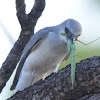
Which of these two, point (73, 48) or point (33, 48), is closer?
point (73, 48)

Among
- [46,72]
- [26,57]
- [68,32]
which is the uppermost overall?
[68,32]

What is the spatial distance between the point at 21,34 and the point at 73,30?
1109mm

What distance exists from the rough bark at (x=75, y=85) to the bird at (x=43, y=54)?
1.43m

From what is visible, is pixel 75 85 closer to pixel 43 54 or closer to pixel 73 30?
pixel 73 30

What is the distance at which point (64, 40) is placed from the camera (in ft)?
17.4

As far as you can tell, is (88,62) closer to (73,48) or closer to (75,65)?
(75,65)

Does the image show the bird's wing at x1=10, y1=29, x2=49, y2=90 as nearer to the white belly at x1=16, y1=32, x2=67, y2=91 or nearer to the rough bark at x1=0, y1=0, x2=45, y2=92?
the white belly at x1=16, y1=32, x2=67, y2=91

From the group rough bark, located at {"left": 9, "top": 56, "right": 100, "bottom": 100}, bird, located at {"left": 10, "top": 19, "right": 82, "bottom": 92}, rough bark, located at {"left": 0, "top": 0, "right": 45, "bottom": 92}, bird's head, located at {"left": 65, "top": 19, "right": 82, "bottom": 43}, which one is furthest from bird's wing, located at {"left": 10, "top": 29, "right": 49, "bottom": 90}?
rough bark, located at {"left": 9, "top": 56, "right": 100, "bottom": 100}

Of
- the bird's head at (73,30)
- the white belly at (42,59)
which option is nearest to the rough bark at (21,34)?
the white belly at (42,59)

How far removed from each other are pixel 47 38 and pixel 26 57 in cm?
74

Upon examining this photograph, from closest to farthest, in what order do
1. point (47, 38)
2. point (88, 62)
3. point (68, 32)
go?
point (88, 62)
point (68, 32)
point (47, 38)

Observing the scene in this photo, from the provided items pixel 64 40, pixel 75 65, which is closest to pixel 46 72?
pixel 64 40

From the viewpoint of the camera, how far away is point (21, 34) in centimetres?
534

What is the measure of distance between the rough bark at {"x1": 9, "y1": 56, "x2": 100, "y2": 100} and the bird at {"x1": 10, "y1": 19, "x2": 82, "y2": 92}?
1.43 m
